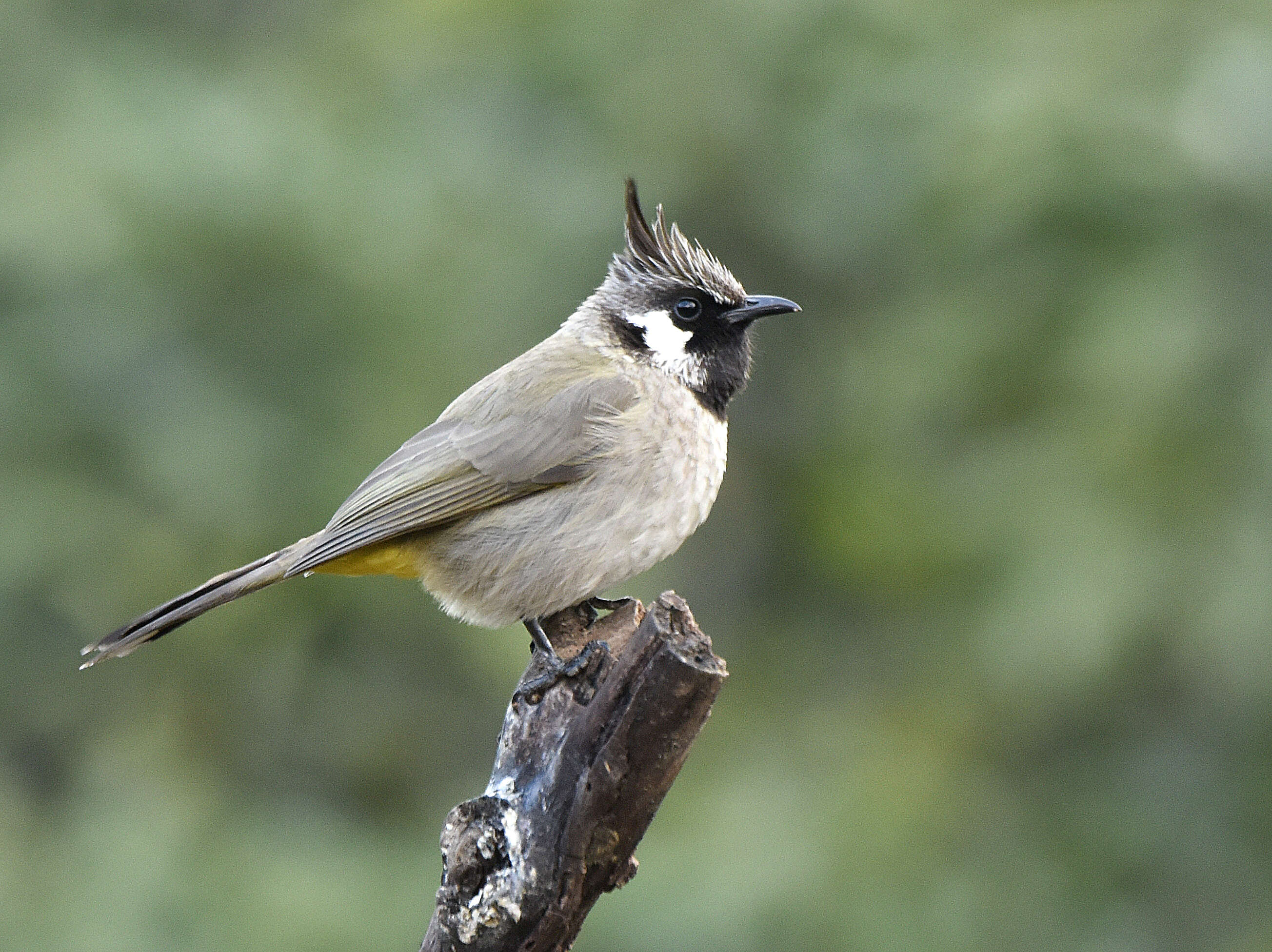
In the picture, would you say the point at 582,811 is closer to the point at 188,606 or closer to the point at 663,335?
the point at 188,606

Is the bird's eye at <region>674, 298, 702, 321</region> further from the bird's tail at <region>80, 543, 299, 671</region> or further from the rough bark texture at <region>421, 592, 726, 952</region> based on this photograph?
the rough bark texture at <region>421, 592, 726, 952</region>

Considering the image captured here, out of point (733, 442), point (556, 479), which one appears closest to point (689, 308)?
point (556, 479)

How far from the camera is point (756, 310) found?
190 inches

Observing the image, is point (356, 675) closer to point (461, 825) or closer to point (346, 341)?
point (346, 341)

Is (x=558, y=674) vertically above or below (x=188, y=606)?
above

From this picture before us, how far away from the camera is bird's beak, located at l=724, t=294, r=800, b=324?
15.7 ft

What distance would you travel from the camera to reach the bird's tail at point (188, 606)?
430cm

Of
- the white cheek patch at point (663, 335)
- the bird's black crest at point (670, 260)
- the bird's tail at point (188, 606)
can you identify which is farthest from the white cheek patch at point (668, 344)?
the bird's tail at point (188, 606)

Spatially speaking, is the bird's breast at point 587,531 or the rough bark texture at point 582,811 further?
the bird's breast at point 587,531

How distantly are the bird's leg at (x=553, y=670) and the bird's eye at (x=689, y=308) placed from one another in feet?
3.95

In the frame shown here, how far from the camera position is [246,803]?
7234mm

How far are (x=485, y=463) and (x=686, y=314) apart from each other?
80 cm

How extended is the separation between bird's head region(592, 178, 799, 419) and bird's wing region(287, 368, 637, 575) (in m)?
0.25

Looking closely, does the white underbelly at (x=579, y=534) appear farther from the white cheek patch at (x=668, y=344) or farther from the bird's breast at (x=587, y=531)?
the white cheek patch at (x=668, y=344)
